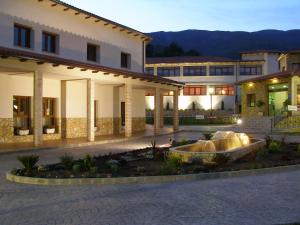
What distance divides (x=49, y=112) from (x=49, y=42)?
3678mm

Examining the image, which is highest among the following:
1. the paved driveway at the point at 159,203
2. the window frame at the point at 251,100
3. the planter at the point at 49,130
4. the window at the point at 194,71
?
the window at the point at 194,71

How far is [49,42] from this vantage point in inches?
910

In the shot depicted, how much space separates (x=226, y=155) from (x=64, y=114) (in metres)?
13.0

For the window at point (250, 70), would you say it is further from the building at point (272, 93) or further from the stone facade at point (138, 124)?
the stone facade at point (138, 124)

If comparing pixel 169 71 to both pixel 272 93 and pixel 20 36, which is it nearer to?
pixel 272 93

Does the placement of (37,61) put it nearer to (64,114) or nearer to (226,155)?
(64,114)

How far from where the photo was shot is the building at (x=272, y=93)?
3466 cm

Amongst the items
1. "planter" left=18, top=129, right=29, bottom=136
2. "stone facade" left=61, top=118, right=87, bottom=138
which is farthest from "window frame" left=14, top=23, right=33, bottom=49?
"stone facade" left=61, top=118, right=87, bottom=138

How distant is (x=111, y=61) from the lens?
28.4 meters

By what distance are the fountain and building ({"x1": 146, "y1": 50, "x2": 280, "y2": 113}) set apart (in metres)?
49.1

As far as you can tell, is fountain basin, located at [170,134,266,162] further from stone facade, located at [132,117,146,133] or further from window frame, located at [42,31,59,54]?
stone facade, located at [132,117,146,133]

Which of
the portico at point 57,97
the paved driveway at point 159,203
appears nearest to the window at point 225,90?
the portico at point 57,97

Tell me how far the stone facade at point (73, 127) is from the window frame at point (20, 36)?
4.74 metres

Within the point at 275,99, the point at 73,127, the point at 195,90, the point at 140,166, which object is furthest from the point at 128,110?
the point at 195,90
